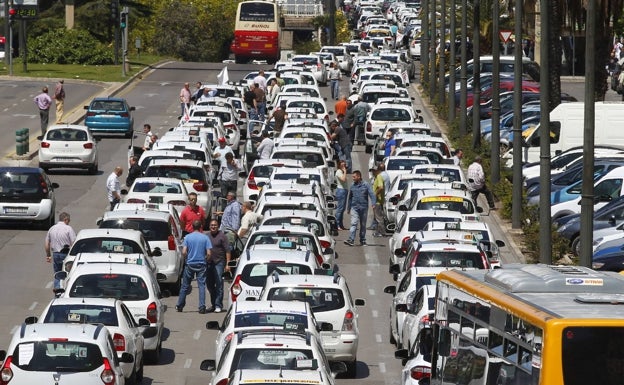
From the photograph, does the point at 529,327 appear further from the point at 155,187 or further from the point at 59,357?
the point at 155,187

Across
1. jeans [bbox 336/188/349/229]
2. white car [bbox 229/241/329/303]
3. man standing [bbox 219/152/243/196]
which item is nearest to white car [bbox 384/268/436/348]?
white car [bbox 229/241/329/303]

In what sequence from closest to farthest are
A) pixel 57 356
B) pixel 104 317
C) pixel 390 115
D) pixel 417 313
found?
pixel 57 356
pixel 104 317
pixel 417 313
pixel 390 115

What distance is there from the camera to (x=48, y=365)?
18875 mm

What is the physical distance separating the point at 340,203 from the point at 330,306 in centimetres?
1509

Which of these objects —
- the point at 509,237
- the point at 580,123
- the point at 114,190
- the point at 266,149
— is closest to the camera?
the point at 114,190

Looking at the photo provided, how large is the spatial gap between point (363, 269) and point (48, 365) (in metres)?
14.9

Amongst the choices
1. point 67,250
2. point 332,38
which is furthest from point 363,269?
point 332,38

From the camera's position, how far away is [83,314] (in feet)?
70.3

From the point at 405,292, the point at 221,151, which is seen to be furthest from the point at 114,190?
the point at 405,292

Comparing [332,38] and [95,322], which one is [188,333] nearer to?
[95,322]

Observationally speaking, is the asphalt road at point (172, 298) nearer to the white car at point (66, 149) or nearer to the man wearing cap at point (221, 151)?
the white car at point (66, 149)

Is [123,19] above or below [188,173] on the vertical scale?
above

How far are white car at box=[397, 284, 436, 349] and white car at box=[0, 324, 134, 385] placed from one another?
4.50 metres

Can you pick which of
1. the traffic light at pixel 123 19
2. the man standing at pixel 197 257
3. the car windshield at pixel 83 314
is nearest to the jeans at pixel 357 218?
the man standing at pixel 197 257
